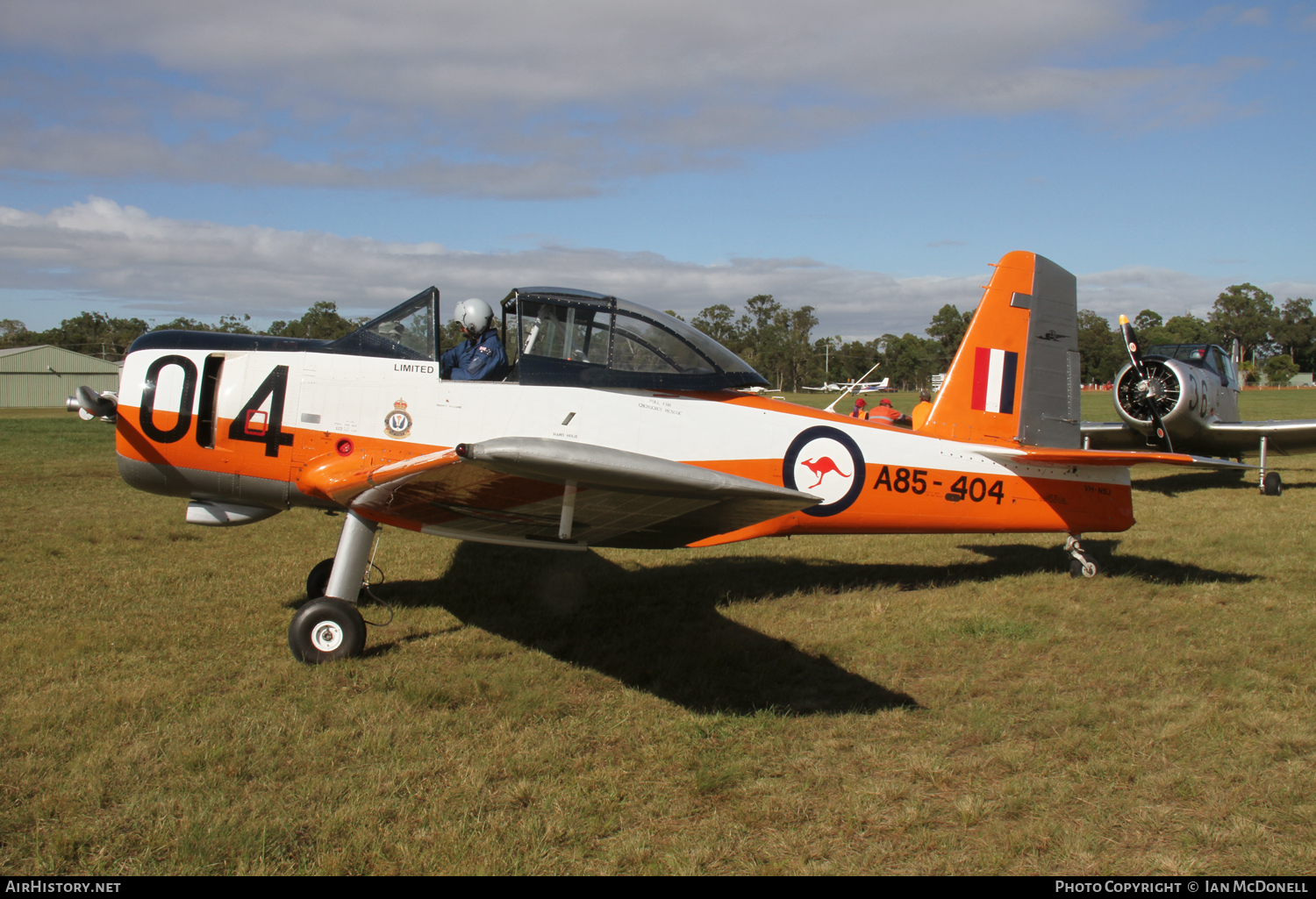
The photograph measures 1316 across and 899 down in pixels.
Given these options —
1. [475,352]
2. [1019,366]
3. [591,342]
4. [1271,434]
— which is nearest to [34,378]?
[475,352]

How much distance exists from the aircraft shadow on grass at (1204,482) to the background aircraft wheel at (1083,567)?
7.14 m

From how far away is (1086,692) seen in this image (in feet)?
14.6

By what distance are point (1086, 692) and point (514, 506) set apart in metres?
3.39

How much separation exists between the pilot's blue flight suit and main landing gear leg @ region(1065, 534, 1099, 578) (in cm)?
517

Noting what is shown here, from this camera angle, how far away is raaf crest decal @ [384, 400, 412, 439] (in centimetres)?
504

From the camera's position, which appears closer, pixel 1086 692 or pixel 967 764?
pixel 967 764

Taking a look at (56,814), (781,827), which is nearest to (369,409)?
(56,814)

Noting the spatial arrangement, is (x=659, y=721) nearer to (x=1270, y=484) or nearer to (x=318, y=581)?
(x=318, y=581)

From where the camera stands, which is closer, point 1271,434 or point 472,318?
point 472,318

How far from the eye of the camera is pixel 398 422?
5.04 metres

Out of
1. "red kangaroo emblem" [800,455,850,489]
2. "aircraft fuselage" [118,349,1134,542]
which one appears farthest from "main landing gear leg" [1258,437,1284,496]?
"aircraft fuselage" [118,349,1134,542]

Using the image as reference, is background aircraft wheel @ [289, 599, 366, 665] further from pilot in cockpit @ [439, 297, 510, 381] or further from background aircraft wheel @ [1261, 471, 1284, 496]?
background aircraft wheel @ [1261, 471, 1284, 496]

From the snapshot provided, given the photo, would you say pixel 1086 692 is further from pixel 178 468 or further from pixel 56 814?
pixel 178 468

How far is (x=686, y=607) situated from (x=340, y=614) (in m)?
2.53
